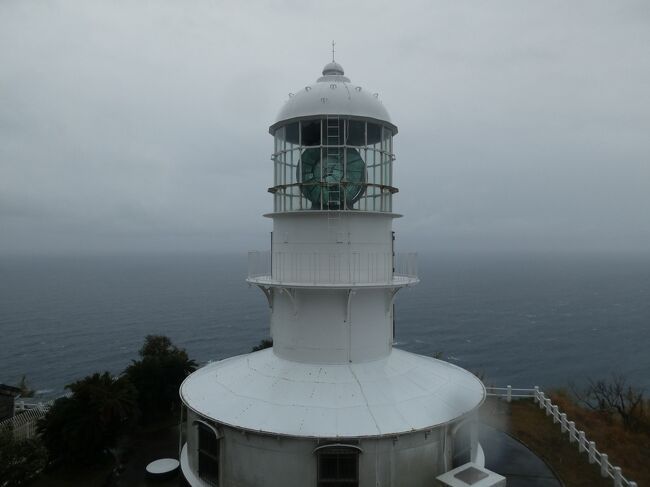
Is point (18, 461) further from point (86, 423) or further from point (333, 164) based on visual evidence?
point (333, 164)

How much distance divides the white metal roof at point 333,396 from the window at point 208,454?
55cm

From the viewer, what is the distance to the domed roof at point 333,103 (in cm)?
1099

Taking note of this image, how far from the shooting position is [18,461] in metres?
11.2

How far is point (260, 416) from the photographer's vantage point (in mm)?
9625

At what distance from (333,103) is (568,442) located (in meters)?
13.6

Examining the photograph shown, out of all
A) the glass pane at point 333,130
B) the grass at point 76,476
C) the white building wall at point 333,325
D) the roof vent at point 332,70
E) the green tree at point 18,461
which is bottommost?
the grass at point 76,476

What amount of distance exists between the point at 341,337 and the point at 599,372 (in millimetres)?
49401

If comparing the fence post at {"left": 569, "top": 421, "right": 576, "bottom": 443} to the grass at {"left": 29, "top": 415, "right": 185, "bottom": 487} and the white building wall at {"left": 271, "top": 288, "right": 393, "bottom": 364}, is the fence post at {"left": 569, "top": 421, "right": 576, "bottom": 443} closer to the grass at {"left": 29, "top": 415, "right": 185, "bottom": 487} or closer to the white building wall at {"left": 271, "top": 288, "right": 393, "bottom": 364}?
the white building wall at {"left": 271, "top": 288, "right": 393, "bottom": 364}

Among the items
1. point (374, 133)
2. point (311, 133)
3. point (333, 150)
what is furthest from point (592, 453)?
point (311, 133)

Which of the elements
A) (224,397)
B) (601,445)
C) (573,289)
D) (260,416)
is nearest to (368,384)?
(260,416)

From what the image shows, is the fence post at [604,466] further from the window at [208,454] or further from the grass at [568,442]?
the window at [208,454]

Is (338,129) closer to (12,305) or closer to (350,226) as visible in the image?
(350,226)

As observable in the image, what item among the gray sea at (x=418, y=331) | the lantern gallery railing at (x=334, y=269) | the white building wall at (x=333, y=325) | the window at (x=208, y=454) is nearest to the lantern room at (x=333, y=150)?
the lantern gallery railing at (x=334, y=269)

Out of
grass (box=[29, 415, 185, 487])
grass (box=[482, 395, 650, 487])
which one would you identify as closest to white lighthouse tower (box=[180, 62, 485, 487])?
grass (box=[29, 415, 185, 487])
